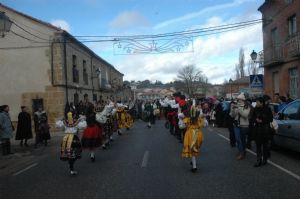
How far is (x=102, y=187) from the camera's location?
26.4 feet

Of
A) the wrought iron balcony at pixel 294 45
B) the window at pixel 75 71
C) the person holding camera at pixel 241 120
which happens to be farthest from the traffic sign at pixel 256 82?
the window at pixel 75 71

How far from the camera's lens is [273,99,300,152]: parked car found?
10.3m

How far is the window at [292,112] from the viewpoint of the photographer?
11.0m

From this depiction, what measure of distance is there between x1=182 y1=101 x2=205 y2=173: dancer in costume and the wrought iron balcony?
549 inches

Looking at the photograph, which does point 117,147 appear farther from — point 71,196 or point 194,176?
point 71,196

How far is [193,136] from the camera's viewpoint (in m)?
9.48

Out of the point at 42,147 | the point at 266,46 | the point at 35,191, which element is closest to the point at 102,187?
the point at 35,191

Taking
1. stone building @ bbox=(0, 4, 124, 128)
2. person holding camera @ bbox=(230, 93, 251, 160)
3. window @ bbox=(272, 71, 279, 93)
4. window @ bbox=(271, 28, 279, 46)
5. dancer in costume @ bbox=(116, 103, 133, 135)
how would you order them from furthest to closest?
window @ bbox=(272, 71, 279, 93) → window @ bbox=(271, 28, 279, 46) → stone building @ bbox=(0, 4, 124, 128) → dancer in costume @ bbox=(116, 103, 133, 135) → person holding camera @ bbox=(230, 93, 251, 160)

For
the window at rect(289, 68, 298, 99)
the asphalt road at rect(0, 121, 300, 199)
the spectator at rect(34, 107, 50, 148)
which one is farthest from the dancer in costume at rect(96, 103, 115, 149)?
the window at rect(289, 68, 298, 99)

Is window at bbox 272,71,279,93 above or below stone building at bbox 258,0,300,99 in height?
below

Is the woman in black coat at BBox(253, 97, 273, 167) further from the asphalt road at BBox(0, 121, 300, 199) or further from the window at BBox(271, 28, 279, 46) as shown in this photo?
the window at BBox(271, 28, 279, 46)

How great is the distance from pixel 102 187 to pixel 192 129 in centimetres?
261

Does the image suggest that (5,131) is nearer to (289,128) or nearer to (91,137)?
(91,137)

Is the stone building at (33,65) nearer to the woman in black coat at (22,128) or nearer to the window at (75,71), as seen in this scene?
the window at (75,71)
